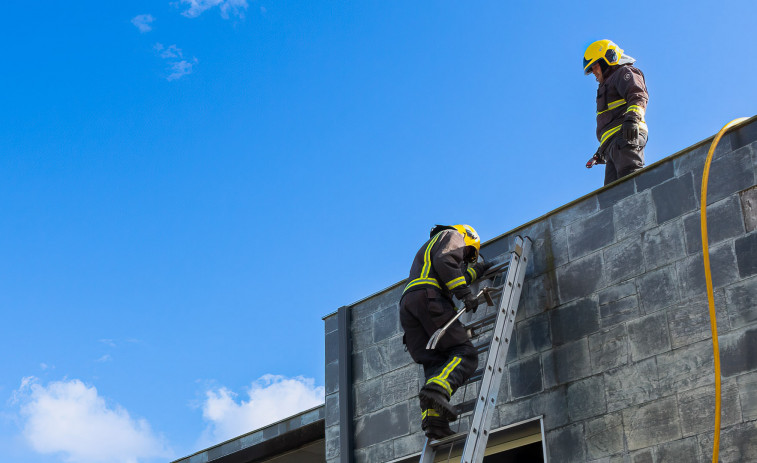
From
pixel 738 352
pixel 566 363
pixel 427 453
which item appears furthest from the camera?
pixel 566 363

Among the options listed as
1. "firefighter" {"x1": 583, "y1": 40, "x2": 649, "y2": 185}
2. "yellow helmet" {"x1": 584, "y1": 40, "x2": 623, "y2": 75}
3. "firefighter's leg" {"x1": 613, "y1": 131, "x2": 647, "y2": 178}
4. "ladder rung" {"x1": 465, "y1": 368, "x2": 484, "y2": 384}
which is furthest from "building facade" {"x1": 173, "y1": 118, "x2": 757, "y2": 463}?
"yellow helmet" {"x1": 584, "y1": 40, "x2": 623, "y2": 75}

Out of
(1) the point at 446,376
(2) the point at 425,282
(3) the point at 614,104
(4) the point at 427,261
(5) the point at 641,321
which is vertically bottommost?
(1) the point at 446,376

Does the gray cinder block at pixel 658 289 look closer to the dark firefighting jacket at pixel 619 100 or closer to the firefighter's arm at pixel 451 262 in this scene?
the firefighter's arm at pixel 451 262

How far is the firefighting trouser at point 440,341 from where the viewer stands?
6566 mm

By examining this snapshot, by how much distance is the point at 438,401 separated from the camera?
20.5ft

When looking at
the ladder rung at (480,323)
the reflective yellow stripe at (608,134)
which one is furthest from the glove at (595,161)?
the ladder rung at (480,323)

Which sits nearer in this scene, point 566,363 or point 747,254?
point 747,254

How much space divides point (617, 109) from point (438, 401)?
365 centimetres

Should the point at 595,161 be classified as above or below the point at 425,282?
above

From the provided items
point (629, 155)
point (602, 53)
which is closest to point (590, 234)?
point (629, 155)

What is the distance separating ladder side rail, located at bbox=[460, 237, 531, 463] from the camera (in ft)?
20.0

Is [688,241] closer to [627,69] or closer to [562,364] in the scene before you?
[562,364]

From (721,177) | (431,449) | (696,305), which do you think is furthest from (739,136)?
(431,449)

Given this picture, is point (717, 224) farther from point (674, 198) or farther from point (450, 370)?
point (450, 370)
